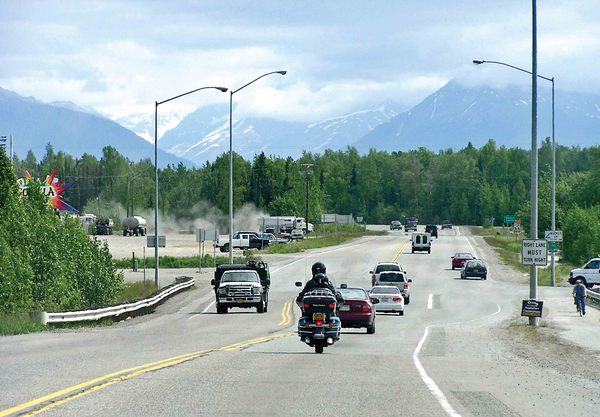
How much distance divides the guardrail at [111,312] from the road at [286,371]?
1133mm

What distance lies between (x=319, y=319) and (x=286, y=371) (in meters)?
4.11

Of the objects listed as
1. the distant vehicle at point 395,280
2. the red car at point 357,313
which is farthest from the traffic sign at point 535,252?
the distant vehicle at point 395,280

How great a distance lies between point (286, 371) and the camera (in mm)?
18922

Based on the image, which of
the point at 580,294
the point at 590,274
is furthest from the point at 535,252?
the point at 590,274

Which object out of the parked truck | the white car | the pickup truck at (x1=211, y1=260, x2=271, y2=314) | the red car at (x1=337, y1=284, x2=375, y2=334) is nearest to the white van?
the white car

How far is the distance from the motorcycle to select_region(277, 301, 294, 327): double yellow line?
14718 mm

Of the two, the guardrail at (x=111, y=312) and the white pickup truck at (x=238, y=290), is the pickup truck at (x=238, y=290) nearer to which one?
the white pickup truck at (x=238, y=290)

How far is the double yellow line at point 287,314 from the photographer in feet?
128

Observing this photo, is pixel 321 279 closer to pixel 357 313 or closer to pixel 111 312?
pixel 357 313

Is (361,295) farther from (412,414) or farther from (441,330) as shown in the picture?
(412,414)

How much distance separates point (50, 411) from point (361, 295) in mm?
20906

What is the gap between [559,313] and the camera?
45.9 metres

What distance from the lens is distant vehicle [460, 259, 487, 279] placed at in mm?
73688

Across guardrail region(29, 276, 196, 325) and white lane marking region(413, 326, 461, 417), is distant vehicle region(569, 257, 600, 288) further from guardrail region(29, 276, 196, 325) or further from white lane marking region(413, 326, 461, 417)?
white lane marking region(413, 326, 461, 417)
